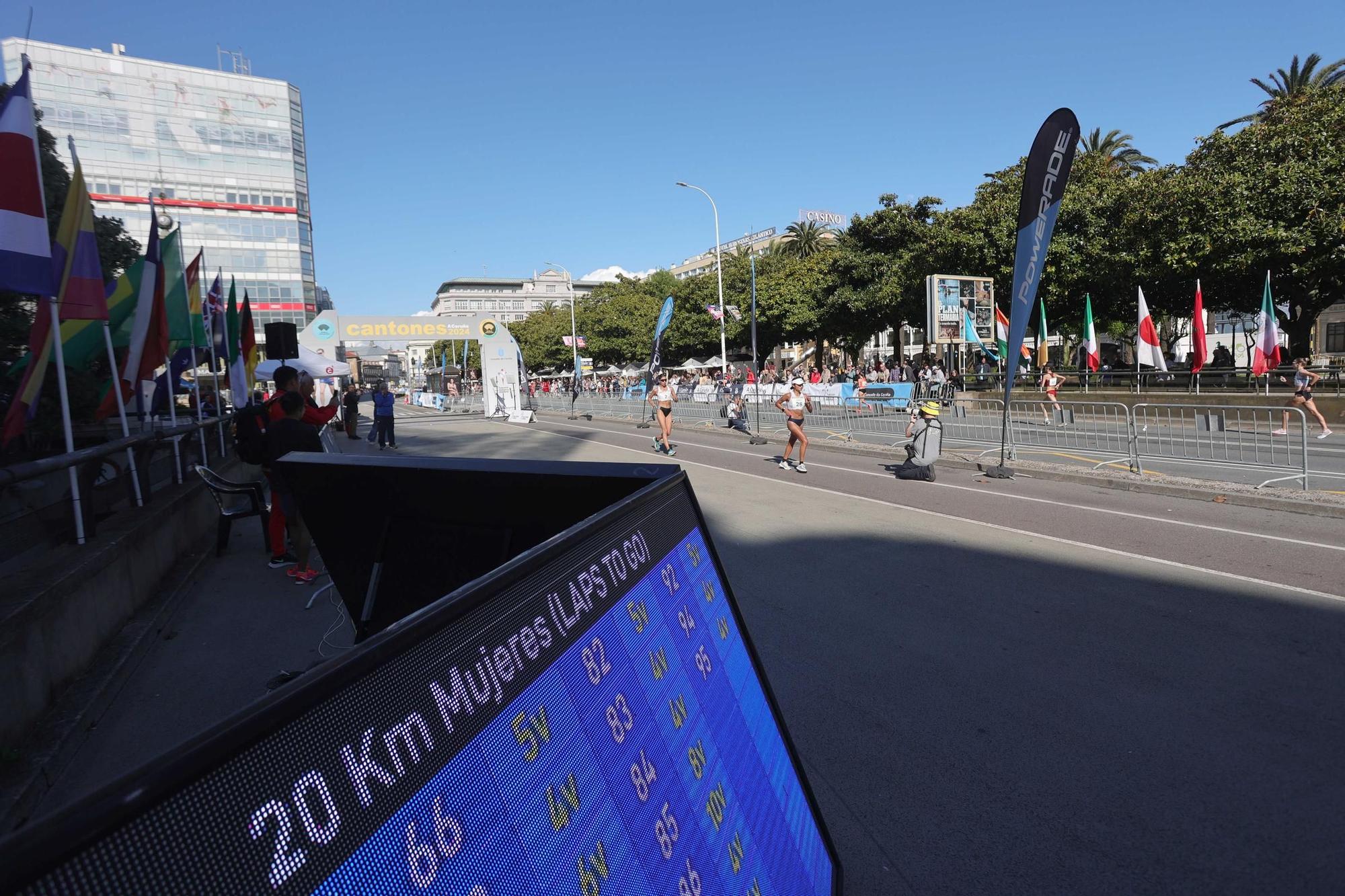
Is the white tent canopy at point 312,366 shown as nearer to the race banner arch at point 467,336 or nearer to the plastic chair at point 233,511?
the race banner arch at point 467,336

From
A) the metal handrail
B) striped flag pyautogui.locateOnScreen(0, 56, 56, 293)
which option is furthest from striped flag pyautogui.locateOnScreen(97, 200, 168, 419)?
striped flag pyautogui.locateOnScreen(0, 56, 56, 293)

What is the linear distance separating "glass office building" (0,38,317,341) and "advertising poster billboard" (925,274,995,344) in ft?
204

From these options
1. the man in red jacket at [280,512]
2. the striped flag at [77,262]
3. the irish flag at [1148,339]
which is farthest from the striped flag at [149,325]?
the irish flag at [1148,339]

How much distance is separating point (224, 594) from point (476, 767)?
23.7ft

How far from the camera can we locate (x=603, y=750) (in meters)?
1.53

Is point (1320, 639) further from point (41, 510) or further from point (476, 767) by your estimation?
point (41, 510)

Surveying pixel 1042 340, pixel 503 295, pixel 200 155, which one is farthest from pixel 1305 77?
pixel 503 295

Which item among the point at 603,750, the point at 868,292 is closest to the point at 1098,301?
the point at 868,292

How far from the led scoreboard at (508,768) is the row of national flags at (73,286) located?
5.85 m

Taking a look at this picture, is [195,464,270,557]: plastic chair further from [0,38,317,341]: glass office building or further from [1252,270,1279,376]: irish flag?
[0,38,317,341]: glass office building

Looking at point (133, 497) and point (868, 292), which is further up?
point (868, 292)

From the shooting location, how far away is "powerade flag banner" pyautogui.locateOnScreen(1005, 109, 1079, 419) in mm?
11477

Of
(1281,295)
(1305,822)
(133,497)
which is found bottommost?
(1305,822)

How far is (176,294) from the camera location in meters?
11.5
